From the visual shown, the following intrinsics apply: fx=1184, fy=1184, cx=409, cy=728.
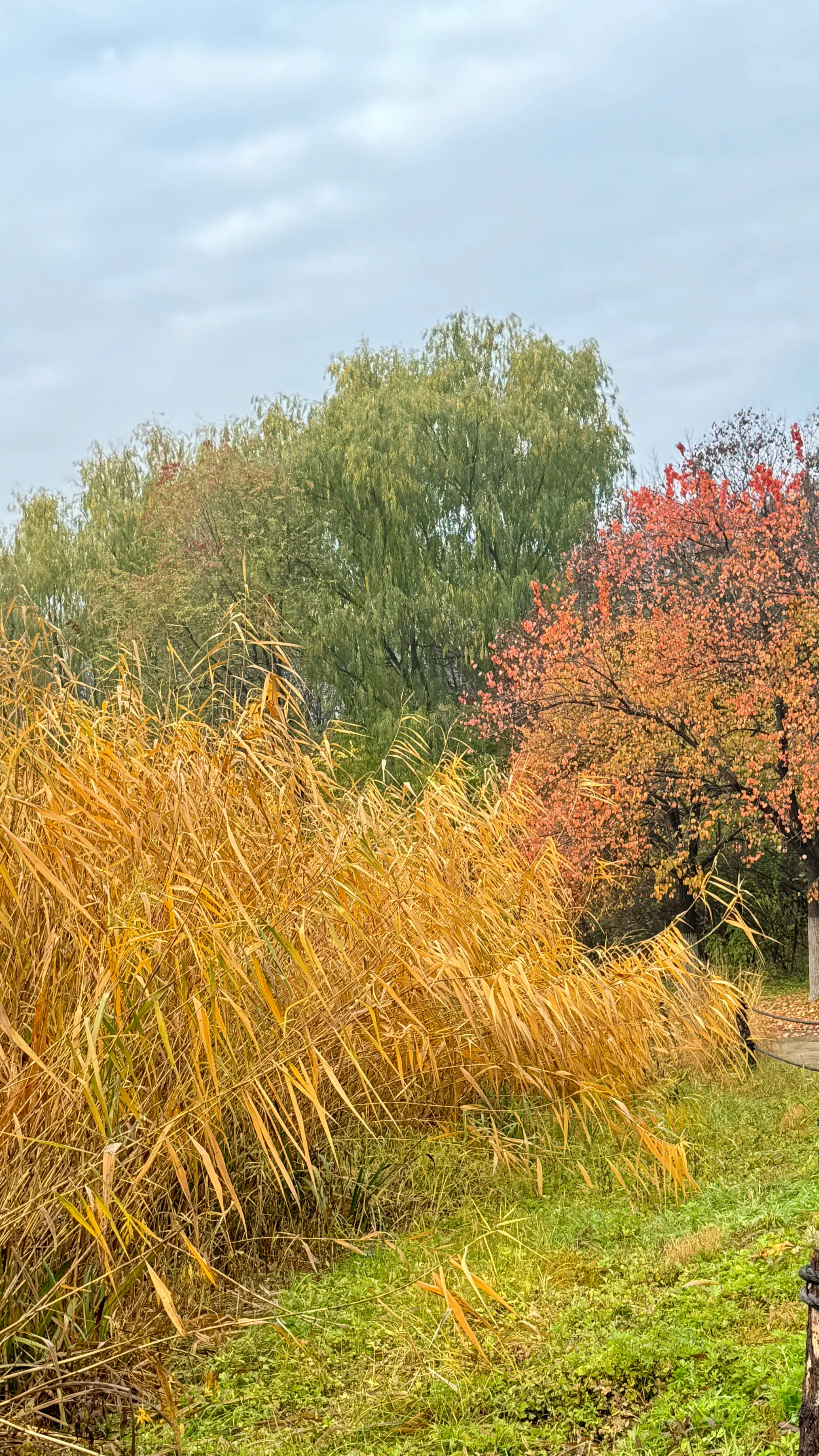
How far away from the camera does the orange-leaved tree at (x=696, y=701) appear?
11305 millimetres

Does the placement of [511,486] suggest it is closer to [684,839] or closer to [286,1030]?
[684,839]

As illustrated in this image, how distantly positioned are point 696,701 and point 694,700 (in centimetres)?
2

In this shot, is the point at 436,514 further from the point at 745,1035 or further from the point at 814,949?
the point at 745,1035

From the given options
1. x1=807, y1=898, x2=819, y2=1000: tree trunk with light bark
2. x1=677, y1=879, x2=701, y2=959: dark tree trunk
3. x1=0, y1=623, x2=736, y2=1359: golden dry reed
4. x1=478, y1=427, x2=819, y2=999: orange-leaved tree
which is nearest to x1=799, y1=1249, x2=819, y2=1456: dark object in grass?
x1=0, y1=623, x2=736, y2=1359: golden dry reed

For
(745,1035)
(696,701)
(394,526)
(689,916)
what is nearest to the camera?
(745,1035)

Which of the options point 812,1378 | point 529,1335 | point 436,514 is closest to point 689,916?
point 436,514

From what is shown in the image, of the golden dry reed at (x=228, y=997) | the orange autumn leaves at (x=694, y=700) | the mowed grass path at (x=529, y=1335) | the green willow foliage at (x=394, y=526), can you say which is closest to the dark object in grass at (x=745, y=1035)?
the golden dry reed at (x=228, y=997)

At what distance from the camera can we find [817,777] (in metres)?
10.7

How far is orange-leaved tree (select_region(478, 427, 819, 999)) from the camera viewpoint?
11.3 m

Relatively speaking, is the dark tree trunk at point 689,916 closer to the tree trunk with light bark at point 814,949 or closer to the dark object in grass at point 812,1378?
the tree trunk with light bark at point 814,949

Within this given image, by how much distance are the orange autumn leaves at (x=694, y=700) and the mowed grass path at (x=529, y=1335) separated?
659cm

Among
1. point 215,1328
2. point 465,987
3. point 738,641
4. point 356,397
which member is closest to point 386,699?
point 356,397

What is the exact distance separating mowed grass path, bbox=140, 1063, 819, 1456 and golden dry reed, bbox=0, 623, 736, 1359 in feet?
0.86

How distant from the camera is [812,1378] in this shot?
6.15 feet
